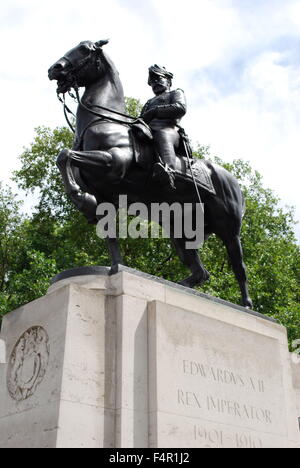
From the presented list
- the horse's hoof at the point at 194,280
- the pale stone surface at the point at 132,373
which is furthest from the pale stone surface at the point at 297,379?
the pale stone surface at the point at 132,373

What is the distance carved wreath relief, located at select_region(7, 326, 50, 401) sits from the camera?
6078mm

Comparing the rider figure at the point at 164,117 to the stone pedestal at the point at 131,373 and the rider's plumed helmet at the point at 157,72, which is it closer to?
the rider's plumed helmet at the point at 157,72

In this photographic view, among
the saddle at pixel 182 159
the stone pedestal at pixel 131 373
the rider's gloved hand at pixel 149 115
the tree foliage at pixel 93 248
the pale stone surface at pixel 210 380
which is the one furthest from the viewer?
the tree foliage at pixel 93 248

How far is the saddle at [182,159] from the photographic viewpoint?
8.08 metres

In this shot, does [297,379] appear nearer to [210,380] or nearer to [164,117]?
[210,380]

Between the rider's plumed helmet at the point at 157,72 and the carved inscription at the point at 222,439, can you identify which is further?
the rider's plumed helmet at the point at 157,72

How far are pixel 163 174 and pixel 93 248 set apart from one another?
14.5m

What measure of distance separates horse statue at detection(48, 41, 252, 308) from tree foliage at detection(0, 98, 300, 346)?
10.4 meters

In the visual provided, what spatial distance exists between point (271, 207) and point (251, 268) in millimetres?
6807

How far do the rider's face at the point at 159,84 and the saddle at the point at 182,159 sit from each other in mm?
923

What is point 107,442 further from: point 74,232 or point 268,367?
point 74,232

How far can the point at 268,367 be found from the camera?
24.6 ft

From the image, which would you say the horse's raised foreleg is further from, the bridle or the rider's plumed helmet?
the rider's plumed helmet

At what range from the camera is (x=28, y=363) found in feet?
20.6
